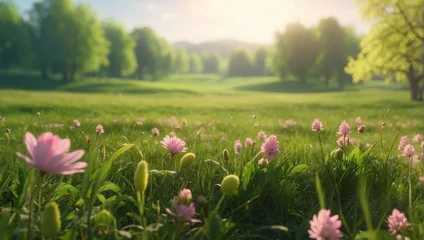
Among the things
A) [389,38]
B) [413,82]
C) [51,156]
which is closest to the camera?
[51,156]

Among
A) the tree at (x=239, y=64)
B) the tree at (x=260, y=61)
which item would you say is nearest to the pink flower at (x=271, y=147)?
the tree at (x=239, y=64)

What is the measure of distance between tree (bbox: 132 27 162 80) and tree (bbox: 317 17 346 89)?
1340 inches

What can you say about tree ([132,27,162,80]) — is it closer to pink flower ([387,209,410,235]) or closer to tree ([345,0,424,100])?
tree ([345,0,424,100])

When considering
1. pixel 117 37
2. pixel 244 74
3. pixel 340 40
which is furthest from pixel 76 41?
pixel 244 74

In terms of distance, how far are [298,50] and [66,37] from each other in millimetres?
35530

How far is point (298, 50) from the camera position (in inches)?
2285

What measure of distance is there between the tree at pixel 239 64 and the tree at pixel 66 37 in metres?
65.0

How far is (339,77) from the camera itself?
2126 inches

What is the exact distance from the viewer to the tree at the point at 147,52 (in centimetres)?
7212

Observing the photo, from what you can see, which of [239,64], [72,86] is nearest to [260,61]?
[239,64]

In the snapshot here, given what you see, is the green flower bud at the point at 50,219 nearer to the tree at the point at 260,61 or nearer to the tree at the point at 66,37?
the tree at the point at 66,37

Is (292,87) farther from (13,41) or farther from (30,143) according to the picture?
(30,143)

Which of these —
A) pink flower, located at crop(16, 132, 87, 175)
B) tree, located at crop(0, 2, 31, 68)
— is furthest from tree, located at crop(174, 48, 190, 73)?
pink flower, located at crop(16, 132, 87, 175)

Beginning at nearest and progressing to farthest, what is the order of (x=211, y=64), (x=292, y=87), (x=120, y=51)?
(x=292, y=87), (x=120, y=51), (x=211, y=64)
